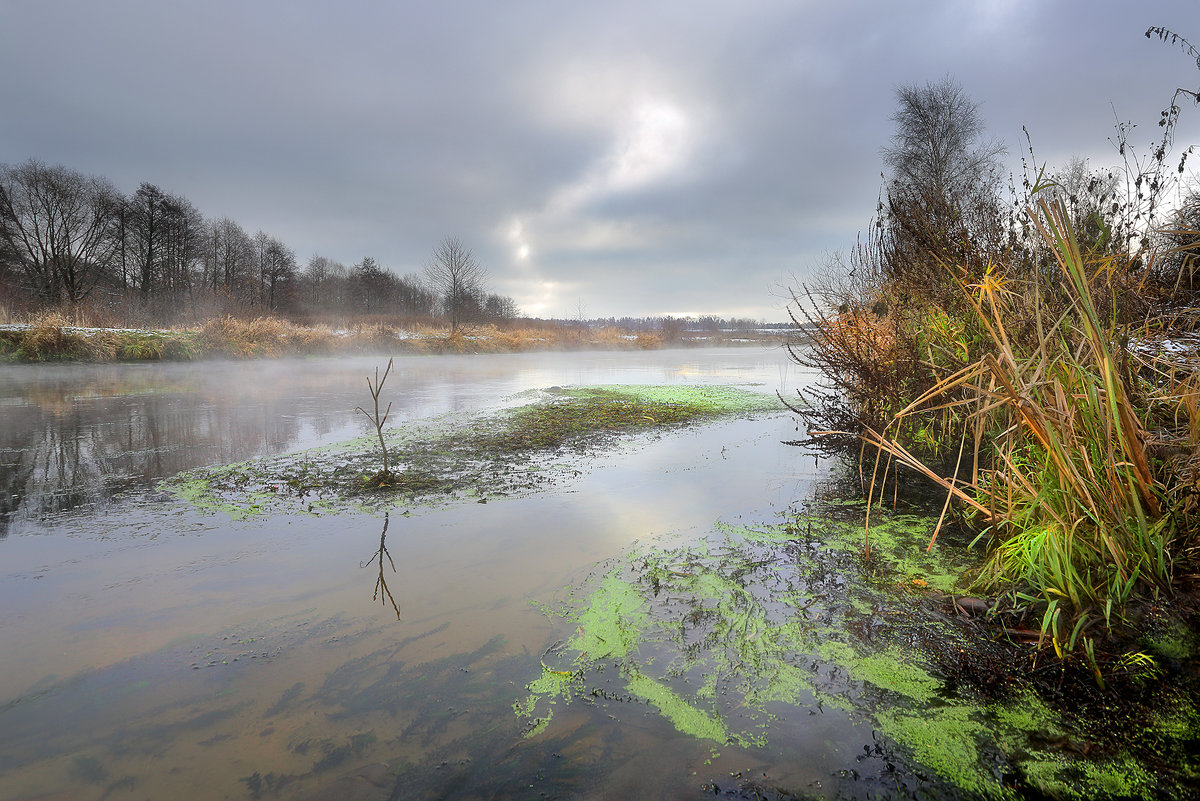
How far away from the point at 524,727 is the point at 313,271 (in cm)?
6865

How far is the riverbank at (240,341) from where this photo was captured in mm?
16719

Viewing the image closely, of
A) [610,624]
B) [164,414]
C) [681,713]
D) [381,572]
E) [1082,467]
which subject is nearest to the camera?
[681,713]

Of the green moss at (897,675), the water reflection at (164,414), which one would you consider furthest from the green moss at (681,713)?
the water reflection at (164,414)

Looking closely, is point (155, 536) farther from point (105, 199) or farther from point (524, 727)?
point (105, 199)

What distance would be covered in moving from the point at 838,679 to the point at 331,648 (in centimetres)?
223

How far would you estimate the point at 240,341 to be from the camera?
2081 cm

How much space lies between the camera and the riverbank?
16719 millimetres

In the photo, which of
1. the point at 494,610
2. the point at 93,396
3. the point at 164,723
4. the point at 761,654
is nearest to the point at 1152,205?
the point at 761,654

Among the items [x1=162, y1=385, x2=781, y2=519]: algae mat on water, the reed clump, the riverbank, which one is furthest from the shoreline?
the reed clump

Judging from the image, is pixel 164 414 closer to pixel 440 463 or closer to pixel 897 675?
pixel 440 463

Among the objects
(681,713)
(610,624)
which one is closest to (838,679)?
(681,713)

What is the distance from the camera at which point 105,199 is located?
3369 centimetres

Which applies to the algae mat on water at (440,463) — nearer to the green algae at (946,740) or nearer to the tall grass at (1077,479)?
the green algae at (946,740)

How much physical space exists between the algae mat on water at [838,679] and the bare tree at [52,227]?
40597 mm
